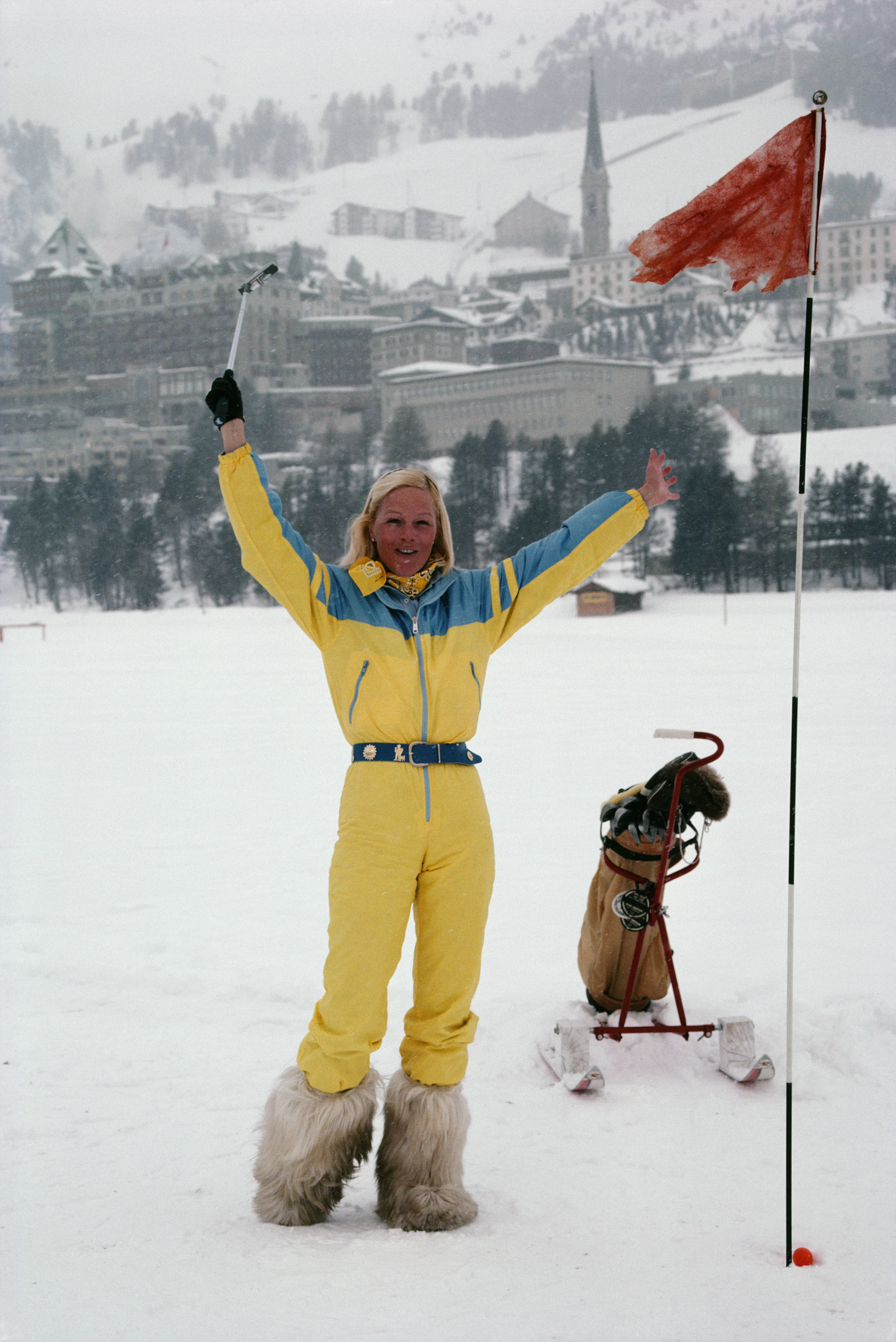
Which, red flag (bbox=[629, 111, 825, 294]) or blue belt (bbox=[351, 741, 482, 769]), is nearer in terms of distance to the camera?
blue belt (bbox=[351, 741, 482, 769])

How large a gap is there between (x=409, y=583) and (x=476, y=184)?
5856 inches

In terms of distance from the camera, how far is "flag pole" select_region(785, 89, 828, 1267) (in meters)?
2.02

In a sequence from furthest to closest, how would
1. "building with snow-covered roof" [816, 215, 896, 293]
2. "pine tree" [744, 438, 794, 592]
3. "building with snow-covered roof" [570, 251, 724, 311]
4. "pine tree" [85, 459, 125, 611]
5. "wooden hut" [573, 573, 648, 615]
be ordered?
"building with snow-covered roof" [816, 215, 896, 293] < "building with snow-covered roof" [570, 251, 724, 311] < "pine tree" [85, 459, 125, 611] < "pine tree" [744, 438, 794, 592] < "wooden hut" [573, 573, 648, 615]

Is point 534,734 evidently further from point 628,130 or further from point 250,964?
point 628,130

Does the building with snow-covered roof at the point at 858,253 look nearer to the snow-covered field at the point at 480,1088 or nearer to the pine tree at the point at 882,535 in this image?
the pine tree at the point at 882,535

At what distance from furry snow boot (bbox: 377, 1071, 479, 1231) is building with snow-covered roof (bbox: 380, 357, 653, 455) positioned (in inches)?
2709

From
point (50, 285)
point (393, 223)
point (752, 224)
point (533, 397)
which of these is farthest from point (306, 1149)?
point (393, 223)

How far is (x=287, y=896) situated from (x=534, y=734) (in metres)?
4.81

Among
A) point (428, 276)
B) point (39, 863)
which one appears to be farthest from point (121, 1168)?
point (428, 276)

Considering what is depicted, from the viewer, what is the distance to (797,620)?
2.12 meters

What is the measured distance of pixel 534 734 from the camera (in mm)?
9203

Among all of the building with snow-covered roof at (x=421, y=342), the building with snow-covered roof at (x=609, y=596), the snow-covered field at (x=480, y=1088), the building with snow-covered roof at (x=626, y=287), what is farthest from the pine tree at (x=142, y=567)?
the snow-covered field at (x=480, y=1088)

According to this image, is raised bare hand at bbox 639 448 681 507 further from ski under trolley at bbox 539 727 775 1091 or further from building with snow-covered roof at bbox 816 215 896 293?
building with snow-covered roof at bbox 816 215 896 293

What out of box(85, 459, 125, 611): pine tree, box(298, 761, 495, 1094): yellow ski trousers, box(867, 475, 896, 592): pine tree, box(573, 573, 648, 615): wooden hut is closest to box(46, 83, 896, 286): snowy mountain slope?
box(85, 459, 125, 611): pine tree
